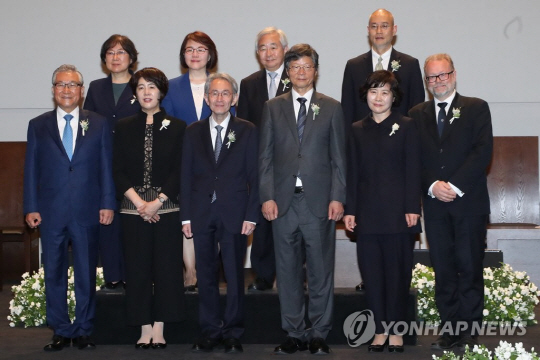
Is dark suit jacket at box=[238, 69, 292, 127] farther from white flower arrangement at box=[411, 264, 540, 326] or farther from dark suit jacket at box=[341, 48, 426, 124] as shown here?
white flower arrangement at box=[411, 264, 540, 326]

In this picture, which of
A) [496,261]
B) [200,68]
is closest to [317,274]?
[200,68]

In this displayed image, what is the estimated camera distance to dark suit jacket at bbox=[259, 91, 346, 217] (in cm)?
436

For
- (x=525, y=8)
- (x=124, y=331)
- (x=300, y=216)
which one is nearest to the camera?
(x=300, y=216)

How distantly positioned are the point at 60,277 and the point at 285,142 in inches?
60.2

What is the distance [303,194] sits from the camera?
436cm

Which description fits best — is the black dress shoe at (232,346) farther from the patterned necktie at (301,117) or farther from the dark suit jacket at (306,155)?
the patterned necktie at (301,117)

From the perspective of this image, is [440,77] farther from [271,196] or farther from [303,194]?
[271,196]

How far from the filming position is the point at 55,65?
7605mm

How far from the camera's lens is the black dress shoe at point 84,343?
4.57 metres

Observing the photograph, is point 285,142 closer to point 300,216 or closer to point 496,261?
point 300,216

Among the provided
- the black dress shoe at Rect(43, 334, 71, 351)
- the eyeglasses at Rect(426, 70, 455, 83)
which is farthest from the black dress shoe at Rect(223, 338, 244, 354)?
the eyeglasses at Rect(426, 70, 455, 83)

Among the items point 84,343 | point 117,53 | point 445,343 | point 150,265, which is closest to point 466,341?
point 445,343

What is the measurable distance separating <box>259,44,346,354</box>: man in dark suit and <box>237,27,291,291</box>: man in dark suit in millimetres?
314

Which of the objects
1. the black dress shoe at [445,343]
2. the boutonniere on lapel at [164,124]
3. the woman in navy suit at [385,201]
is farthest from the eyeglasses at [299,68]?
the black dress shoe at [445,343]
